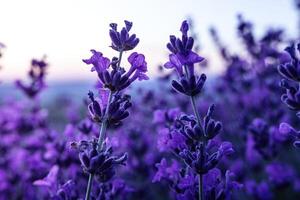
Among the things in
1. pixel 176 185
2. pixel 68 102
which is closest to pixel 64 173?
pixel 176 185

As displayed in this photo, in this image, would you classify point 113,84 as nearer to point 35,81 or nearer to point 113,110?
point 113,110

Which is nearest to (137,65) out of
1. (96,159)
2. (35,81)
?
(96,159)

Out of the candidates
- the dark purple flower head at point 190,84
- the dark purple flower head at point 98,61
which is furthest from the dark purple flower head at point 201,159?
the dark purple flower head at point 98,61

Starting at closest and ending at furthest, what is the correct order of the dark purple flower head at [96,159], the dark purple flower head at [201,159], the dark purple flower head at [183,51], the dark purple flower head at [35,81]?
1. the dark purple flower head at [96,159]
2. the dark purple flower head at [201,159]
3. the dark purple flower head at [183,51]
4. the dark purple flower head at [35,81]

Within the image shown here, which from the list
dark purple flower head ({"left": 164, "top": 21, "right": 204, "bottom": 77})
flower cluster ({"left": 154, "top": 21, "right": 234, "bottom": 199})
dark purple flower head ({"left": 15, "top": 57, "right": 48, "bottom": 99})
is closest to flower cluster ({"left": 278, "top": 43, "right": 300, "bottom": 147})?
flower cluster ({"left": 154, "top": 21, "right": 234, "bottom": 199})

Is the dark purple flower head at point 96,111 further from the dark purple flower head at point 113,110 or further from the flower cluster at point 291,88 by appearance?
the flower cluster at point 291,88

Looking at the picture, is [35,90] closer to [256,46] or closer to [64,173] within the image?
[64,173]

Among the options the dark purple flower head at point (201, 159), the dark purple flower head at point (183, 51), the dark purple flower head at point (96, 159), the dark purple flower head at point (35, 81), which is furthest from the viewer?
the dark purple flower head at point (35, 81)
